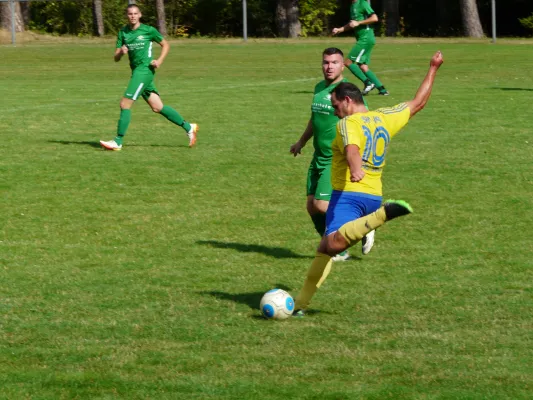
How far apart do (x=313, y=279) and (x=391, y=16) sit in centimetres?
4331

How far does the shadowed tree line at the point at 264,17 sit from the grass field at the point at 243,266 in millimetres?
30398

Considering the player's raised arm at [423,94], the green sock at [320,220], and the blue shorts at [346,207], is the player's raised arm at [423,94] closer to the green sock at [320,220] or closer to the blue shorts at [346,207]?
the blue shorts at [346,207]

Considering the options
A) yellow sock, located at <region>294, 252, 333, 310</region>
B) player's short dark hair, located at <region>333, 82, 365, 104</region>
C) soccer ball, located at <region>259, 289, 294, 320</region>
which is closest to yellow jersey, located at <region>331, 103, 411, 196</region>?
player's short dark hair, located at <region>333, 82, 365, 104</region>

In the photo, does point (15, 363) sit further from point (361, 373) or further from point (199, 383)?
point (361, 373)

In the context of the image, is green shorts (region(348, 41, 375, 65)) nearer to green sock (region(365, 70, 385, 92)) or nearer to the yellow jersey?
green sock (region(365, 70, 385, 92))

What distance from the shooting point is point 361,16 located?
2369 centimetres

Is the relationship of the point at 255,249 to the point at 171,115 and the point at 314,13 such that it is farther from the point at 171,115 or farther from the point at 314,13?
→ the point at 314,13

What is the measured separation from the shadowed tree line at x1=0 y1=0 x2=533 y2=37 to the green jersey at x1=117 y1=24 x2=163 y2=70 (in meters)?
34.1

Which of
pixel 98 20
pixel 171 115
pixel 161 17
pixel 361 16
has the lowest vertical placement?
pixel 98 20

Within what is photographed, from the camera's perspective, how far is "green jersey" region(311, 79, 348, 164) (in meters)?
9.59

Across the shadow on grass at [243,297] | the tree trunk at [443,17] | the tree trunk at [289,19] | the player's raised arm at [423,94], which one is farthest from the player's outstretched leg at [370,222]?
the tree trunk at [443,17]

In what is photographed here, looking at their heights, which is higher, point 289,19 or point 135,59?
point 135,59

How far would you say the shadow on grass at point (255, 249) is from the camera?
10.1m

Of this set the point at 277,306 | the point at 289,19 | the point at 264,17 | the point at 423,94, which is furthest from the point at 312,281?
the point at 264,17
